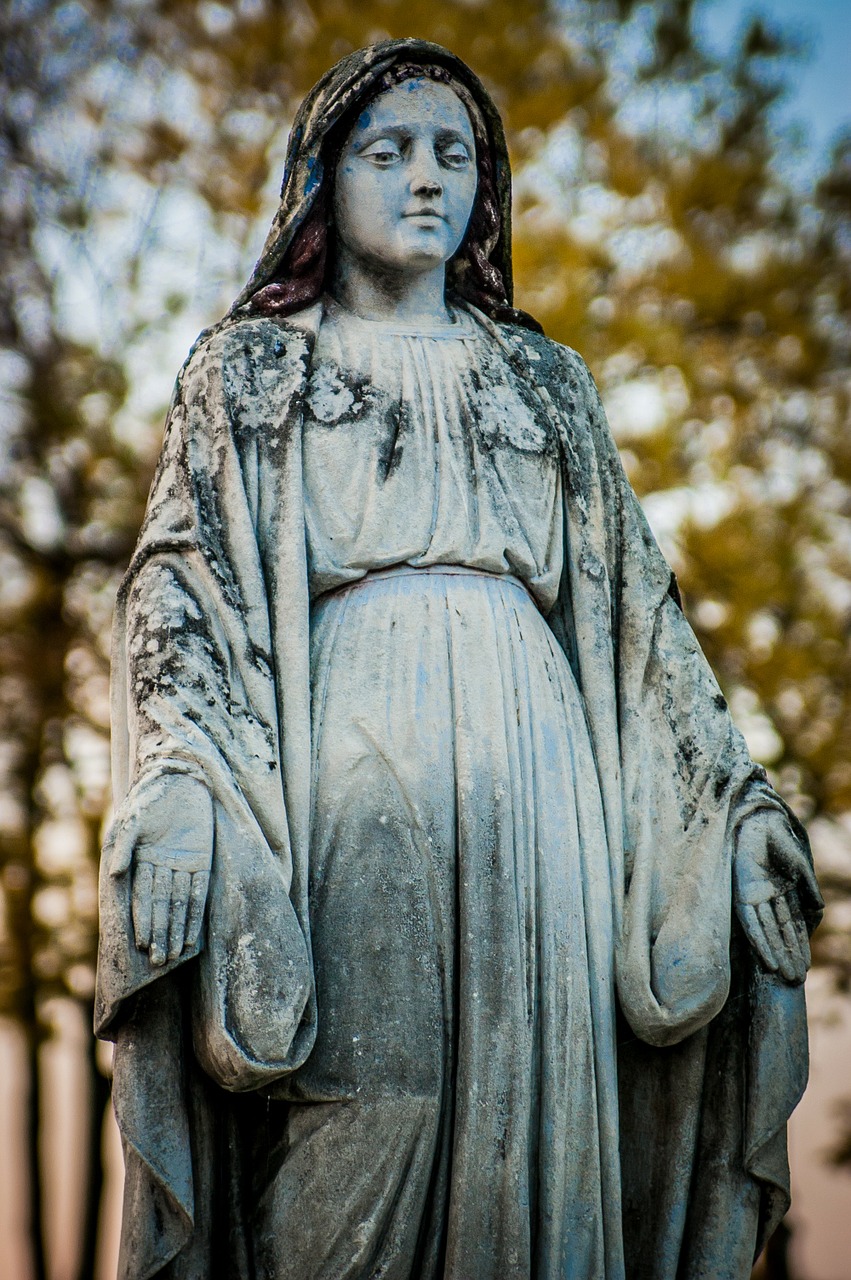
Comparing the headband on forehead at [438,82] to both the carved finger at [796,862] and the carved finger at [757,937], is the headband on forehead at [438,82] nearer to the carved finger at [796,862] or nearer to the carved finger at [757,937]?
the carved finger at [796,862]

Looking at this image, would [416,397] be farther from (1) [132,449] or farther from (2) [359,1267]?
(1) [132,449]

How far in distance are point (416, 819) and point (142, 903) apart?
849 mm

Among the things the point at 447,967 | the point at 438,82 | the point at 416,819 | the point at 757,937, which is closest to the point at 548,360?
the point at 438,82

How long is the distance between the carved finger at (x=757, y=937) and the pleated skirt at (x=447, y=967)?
0.40 meters

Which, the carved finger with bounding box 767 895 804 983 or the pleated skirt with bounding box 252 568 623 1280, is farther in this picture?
the carved finger with bounding box 767 895 804 983

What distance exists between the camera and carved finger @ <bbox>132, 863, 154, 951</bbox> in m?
5.64

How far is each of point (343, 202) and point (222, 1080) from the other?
2805mm

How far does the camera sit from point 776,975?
20.6ft

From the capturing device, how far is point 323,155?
6.84 m

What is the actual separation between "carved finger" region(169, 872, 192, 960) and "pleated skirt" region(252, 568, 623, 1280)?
445mm

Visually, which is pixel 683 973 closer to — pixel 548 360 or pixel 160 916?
pixel 160 916

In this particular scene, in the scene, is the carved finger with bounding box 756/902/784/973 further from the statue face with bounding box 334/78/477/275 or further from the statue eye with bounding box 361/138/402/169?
the statue eye with bounding box 361/138/402/169

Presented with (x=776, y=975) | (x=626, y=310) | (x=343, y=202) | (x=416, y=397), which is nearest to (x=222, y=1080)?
(x=776, y=975)

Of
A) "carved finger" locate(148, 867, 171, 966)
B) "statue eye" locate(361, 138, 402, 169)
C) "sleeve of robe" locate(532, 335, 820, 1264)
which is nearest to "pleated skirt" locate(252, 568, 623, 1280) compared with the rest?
"sleeve of robe" locate(532, 335, 820, 1264)
